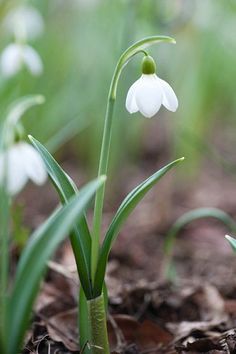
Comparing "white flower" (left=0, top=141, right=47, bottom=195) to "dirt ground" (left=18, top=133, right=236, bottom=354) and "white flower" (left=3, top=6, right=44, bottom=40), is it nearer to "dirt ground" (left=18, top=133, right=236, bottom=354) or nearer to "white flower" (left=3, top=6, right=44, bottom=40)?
"dirt ground" (left=18, top=133, right=236, bottom=354)

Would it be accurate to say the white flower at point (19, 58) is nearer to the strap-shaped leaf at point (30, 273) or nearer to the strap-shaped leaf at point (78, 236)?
the strap-shaped leaf at point (78, 236)

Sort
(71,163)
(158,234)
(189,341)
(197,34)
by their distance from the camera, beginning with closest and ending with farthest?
(189,341)
(158,234)
(197,34)
(71,163)

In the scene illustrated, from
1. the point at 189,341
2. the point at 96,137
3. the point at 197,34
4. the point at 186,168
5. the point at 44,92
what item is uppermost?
the point at 197,34

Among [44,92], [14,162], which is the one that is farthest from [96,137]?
[14,162]

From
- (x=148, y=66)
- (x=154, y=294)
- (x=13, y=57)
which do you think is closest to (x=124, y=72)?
(x=13, y=57)

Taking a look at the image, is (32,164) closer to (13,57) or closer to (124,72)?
(13,57)

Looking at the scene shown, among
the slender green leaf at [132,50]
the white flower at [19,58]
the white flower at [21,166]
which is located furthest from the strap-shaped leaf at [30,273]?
the white flower at [19,58]

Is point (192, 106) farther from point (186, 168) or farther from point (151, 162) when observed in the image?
point (151, 162)
